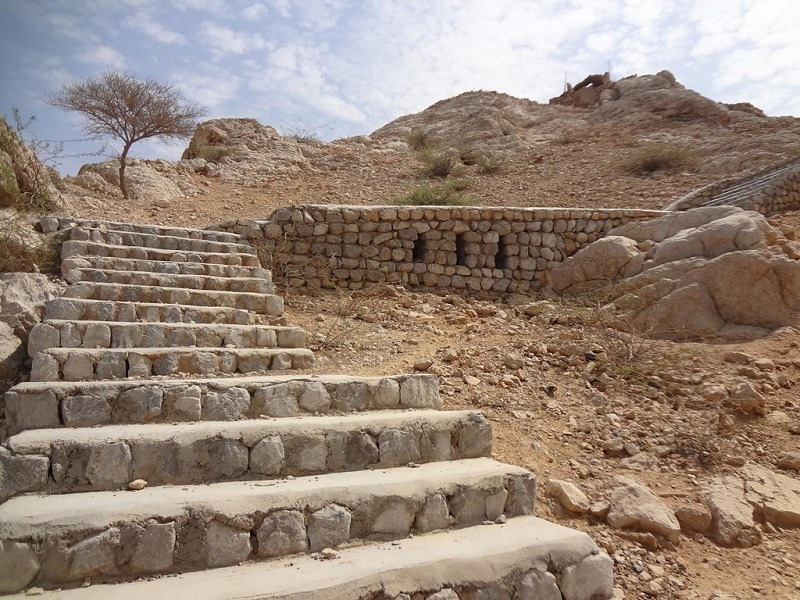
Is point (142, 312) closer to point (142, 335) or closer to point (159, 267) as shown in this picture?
point (142, 335)

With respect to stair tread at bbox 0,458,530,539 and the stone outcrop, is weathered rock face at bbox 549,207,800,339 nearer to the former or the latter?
stair tread at bbox 0,458,530,539

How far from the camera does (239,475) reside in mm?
2525

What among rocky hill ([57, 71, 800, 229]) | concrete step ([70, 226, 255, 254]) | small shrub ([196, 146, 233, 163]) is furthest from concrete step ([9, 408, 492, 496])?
small shrub ([196, 146, 233, 163])

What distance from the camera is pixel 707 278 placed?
223 inches

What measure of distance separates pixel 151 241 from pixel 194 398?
3.39 metres

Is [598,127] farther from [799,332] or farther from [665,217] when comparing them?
[799,332]

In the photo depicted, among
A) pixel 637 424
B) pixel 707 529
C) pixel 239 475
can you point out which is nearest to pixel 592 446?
pixel 637 424

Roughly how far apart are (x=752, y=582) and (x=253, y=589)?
2634mm

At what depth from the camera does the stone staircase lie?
2.00m

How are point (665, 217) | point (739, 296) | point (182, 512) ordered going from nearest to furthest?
point (182, 512) < point (739, 296) < point (665, 217)

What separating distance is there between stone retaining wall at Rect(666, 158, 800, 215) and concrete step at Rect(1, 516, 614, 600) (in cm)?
750

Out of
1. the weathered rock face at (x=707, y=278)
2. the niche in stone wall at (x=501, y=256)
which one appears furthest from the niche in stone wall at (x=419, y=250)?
the weathered rock face at (x=707, y=278)

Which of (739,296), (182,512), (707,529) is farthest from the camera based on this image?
(739,296)

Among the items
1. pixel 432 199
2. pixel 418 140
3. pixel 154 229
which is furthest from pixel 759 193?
pixel 418 140
